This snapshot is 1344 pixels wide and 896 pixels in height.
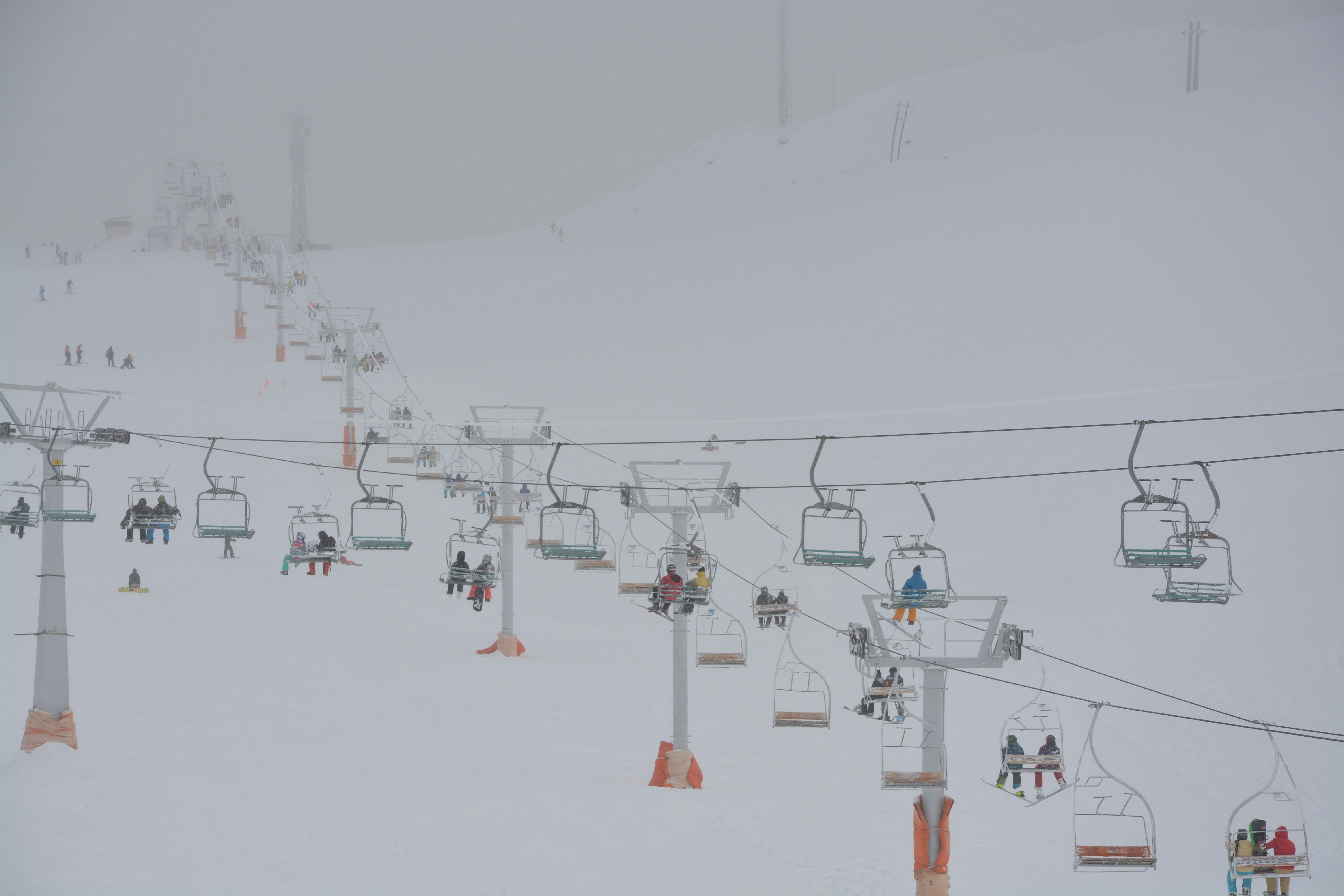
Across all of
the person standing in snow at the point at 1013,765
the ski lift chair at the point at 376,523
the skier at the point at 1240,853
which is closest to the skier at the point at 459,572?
the ski lift chair at the point at 376,523

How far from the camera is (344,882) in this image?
13.2m

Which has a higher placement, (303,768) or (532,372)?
(532,372)

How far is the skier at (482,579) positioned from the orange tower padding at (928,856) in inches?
246

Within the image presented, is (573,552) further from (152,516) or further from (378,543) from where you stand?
(152,516)

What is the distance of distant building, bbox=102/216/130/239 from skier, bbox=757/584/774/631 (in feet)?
273

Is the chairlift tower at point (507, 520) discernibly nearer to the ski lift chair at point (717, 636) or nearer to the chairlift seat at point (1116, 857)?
the ski lift chair at point (717, 636)

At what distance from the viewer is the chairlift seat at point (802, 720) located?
15.4 m

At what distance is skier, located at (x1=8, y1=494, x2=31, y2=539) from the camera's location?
53.1ft

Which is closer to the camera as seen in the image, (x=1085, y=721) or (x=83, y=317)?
(x=1085, y=721)

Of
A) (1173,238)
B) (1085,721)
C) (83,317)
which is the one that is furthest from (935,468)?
(83,317)

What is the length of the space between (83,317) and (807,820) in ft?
173

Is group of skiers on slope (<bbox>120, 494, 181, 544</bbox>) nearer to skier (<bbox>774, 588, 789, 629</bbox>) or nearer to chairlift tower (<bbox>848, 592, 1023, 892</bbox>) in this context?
skier (<bbox>774, 588, 789, 629</bbox>)

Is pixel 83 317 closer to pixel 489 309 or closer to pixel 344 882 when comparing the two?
pixel 489 309

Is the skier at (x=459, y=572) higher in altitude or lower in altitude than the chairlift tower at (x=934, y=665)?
higher
